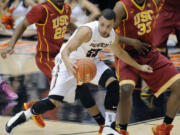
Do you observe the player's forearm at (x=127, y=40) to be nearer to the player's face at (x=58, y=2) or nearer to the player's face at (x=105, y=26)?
the player's face at (x=105, y=26)

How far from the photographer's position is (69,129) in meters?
4.96

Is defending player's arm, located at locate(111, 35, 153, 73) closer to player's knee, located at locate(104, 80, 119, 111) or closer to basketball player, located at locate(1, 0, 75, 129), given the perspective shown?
player's knee, located at locate(104, 80, 119, 111)

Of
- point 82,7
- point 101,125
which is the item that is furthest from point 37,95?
point 82,7

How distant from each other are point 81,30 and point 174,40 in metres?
7.56

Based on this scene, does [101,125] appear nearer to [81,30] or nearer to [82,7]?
[81,30]

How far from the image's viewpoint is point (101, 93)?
670 cm

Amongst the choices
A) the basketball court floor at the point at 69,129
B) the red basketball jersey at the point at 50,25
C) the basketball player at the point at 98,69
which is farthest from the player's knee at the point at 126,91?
the red basketball jersey at the point at 50,25

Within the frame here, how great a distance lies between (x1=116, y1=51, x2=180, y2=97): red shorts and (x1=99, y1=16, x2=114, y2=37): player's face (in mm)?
563

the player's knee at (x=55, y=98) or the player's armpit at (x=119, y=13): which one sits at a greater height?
the player's armpit at (x=119, y=13)

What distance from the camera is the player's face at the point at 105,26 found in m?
4.20

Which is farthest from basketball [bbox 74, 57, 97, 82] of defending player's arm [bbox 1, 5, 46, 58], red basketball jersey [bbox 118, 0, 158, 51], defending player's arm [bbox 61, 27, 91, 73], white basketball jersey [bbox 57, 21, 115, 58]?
defending player's arm [bbox 1, 5, 46, 58]

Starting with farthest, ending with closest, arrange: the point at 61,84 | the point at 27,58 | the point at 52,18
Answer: the point at 27,58 < the point at 52,18 < the point at 61,84

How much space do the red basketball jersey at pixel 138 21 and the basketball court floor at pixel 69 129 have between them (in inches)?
38.4

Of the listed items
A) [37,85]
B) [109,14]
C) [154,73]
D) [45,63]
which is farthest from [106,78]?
[37,85]
